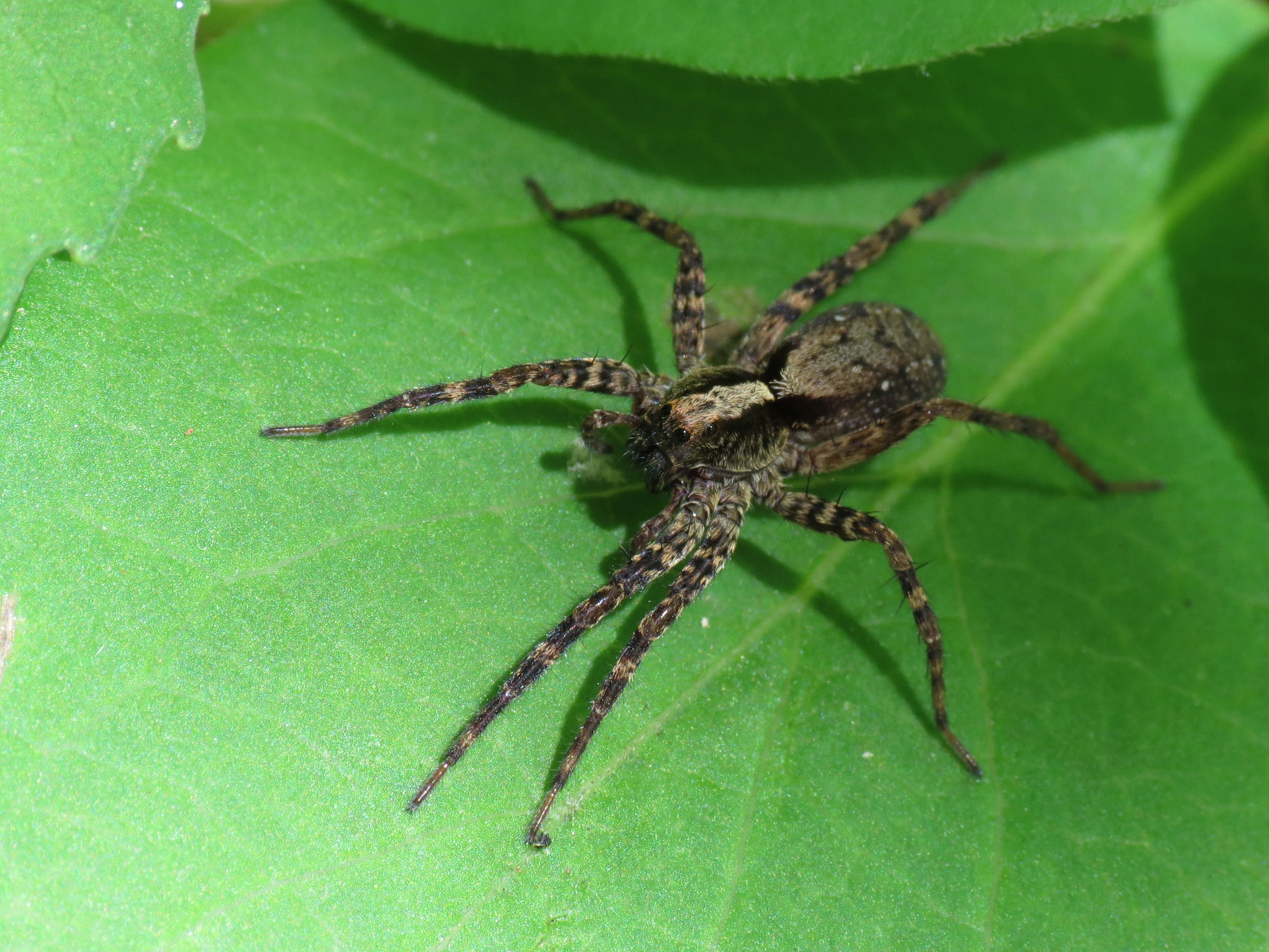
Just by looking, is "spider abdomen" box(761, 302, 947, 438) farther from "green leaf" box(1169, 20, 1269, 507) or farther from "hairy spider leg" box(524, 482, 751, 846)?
"green leaf" box(1169, 20, 1269, 507)

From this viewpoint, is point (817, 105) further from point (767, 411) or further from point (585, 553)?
point (585, 553)

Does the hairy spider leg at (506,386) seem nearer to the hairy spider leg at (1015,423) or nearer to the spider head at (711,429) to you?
the spider head at (711,429)

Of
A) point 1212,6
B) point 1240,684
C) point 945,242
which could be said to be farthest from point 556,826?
point 1212,6

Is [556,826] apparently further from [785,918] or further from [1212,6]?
[1212,6]

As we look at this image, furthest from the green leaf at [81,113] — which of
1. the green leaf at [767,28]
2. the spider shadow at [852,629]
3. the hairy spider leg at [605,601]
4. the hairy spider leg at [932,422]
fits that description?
the hairy spider leg at [932,422]

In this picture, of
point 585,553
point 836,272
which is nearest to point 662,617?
point 585,553

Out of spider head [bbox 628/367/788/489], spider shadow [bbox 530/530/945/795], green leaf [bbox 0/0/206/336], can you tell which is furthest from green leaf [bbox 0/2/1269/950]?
green leaf [bbox 0/0/206/336]
